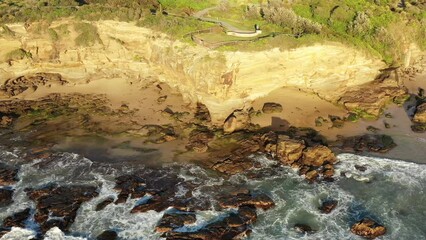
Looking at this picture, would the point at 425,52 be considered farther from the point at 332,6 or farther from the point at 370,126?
the point at 370,126

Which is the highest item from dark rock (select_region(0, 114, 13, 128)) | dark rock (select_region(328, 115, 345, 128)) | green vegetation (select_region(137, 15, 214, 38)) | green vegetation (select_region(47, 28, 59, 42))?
green vegetation (select_region(137, 15, 214, 38))

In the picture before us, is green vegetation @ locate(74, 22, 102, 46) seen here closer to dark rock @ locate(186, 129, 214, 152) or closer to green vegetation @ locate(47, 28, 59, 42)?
green vegetation @ locate(47, 28, 59, 42)

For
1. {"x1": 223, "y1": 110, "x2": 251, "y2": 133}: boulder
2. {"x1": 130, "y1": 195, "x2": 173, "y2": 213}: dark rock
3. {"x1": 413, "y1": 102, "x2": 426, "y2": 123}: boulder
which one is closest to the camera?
{"x1": 130, "y1": 195, "x2": 173, "y2": 213}: dark rock

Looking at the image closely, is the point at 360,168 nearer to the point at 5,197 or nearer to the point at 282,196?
the point at 282,196

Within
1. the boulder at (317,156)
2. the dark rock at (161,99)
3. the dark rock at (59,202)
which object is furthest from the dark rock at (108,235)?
the dark rock at (161,99)

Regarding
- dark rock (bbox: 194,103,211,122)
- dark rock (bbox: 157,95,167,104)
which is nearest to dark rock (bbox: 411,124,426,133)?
dark rock (bbox: 194,103,211,122)

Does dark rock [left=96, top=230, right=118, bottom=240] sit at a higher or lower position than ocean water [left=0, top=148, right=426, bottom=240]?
lower

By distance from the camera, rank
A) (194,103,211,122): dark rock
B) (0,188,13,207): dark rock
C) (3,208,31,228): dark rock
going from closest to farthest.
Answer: (3,208,31,228): dark rock < (0,188,13,207): dark rock < (194,103,211,122): dark rock

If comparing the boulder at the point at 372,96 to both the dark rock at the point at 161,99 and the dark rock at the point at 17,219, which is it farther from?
the dark rock at the point at 17,219
